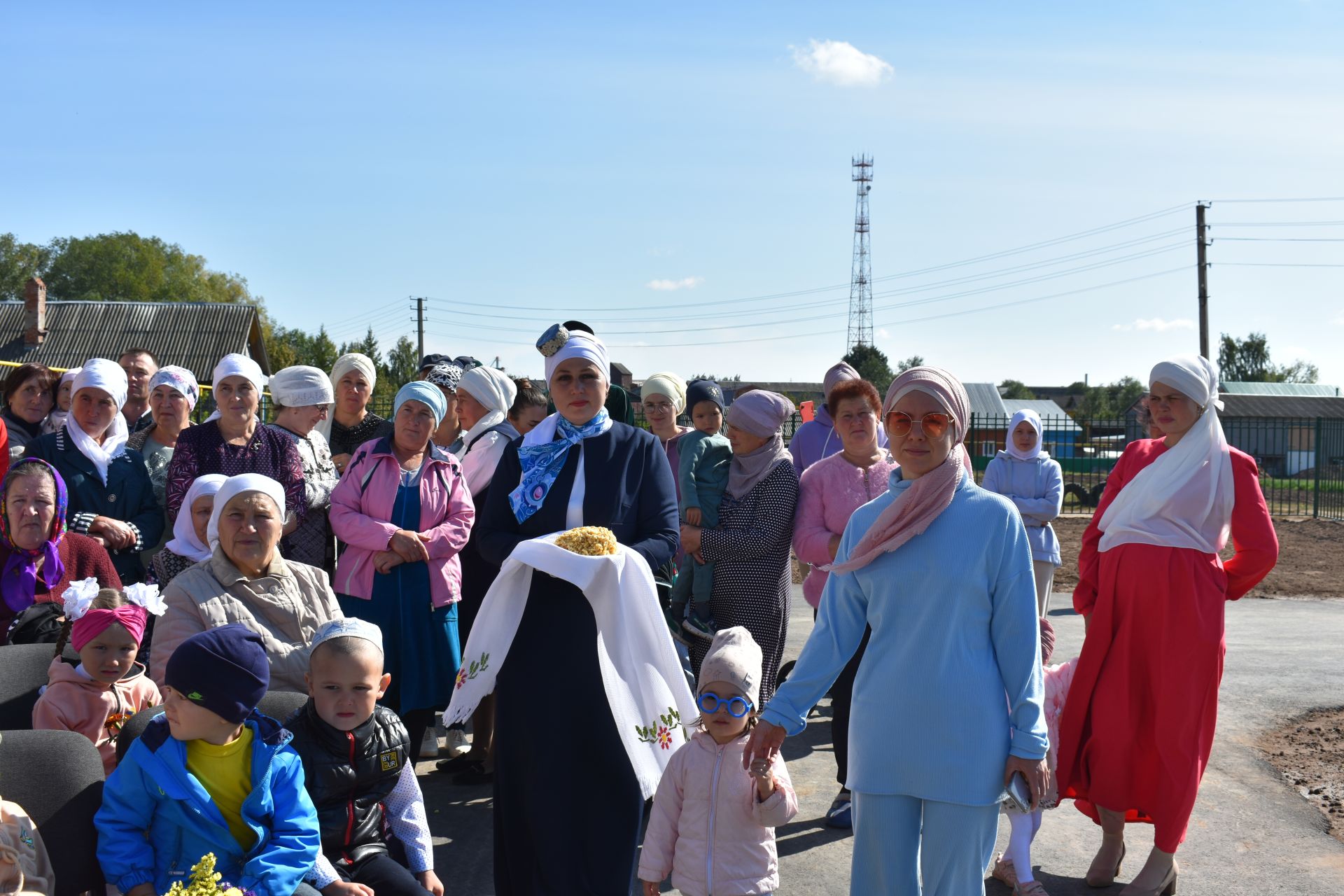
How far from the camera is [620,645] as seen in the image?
4168 mm

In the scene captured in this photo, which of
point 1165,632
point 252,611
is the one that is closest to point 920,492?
point 1165,632

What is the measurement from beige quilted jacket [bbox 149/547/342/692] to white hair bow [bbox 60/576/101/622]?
0.24 m

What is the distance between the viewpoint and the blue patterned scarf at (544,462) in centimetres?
438

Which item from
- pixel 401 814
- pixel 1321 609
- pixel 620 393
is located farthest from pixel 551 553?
pixel 1321 609

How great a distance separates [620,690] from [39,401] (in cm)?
485

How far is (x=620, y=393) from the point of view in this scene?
5.64 metres

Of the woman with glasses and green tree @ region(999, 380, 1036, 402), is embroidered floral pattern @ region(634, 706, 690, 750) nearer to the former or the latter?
the woman with glasses

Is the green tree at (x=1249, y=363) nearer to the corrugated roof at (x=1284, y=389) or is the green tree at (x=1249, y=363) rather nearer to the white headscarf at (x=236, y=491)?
the corrugated roof at (x=1284, y=389)

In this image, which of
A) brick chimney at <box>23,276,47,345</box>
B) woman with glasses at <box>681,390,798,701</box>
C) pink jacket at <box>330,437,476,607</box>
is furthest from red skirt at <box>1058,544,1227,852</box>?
brick chimney at <box>23,276,47,345</box>

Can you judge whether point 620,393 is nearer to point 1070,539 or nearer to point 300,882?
point 300,882

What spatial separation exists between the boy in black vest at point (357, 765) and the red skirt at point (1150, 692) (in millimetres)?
2877

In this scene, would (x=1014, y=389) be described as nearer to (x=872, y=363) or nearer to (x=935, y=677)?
(x=872, y=363)

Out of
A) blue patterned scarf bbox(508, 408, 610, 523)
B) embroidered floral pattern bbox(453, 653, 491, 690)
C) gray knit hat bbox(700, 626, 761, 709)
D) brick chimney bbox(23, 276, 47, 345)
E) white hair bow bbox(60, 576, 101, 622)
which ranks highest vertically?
brick chimney bbox(23, 276, 47, 345)

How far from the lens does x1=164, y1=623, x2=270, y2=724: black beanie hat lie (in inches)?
127
